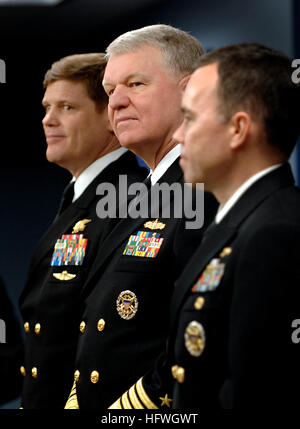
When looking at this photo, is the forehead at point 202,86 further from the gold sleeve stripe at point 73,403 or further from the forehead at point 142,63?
the gold sleeve stripe at point 73,403

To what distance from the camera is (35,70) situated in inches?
253

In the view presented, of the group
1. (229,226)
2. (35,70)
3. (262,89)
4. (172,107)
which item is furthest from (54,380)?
(35,70)

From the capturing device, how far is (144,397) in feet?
5.67

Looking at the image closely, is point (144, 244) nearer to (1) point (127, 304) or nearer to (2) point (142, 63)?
(1) point (127, 304)

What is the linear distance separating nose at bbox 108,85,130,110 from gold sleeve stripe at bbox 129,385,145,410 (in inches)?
27.8

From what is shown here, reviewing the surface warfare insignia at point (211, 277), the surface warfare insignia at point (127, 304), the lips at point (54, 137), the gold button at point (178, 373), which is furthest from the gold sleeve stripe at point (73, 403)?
the lips at point (54, 137)

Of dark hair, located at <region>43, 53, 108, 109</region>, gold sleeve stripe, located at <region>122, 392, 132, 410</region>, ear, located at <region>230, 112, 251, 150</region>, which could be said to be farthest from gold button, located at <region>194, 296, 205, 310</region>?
dark hair, located at <region>43, 53, 108, 109</region>

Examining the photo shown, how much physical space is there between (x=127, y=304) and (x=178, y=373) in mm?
394

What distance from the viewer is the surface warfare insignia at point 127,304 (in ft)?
6.12

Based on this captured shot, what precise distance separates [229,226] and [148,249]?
444 millimetres

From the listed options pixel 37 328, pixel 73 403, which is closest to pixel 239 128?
pixel 73 403

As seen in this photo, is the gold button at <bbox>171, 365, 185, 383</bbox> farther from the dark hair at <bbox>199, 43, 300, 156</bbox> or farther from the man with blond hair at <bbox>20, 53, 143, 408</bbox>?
the man with blond hair at <bbox>20, 53, 143, 408</bbox>

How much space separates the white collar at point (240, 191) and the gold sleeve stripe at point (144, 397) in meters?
0.43

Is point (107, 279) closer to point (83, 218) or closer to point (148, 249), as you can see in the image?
point (148, 249)
